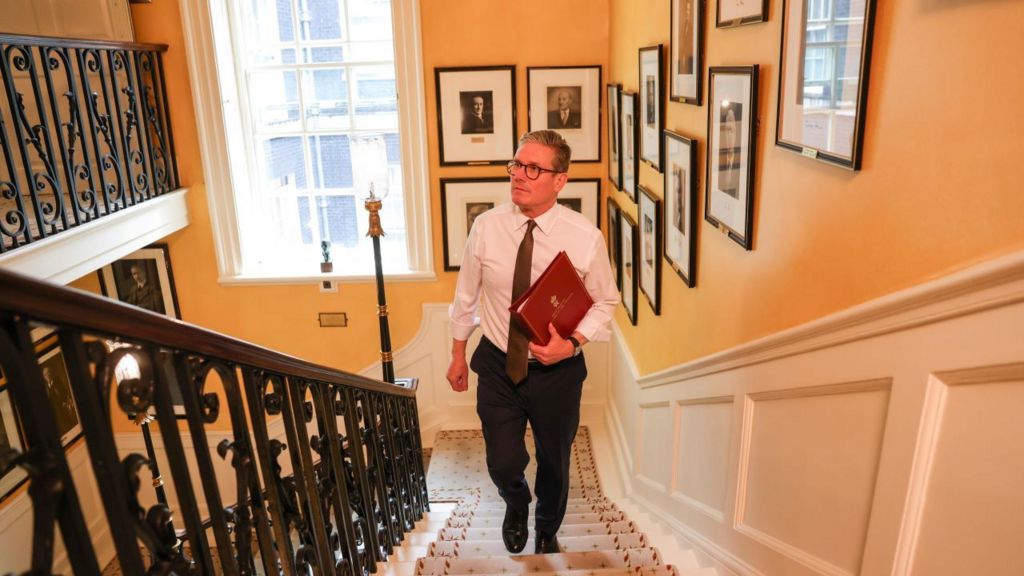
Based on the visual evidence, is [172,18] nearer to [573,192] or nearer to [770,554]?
[573,192]

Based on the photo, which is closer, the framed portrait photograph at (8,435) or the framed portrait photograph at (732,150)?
the framed portrait photograph at (732,150)

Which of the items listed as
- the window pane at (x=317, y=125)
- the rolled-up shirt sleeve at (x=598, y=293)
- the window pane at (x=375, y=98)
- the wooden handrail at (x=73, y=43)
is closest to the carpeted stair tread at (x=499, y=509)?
the rolled-up shirt sleeve at (x=598, y=293)

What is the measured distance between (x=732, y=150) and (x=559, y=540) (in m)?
1.79

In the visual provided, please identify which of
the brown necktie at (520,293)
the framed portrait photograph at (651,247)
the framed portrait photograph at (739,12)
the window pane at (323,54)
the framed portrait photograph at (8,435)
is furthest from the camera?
the window pane at (323,54)

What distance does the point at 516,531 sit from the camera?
2957 mm

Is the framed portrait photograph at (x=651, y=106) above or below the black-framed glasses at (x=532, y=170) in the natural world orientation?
above

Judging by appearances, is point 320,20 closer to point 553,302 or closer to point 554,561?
point 553,302

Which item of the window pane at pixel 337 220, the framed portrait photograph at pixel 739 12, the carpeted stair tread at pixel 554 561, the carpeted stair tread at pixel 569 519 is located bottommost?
the carpeted stair tread at pixel 569 519

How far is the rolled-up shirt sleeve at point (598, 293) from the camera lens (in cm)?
264

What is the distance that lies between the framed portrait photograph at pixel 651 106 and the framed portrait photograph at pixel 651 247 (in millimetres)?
194

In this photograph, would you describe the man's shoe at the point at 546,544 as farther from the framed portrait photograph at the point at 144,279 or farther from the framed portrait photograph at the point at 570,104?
the framed portrait photograph at the point at 144,279

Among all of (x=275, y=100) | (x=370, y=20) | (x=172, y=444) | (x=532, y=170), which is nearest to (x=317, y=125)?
(x=275, y=100)

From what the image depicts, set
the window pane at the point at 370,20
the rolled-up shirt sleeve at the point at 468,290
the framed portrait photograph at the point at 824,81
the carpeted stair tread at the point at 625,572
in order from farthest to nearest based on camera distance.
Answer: the window pane at the point at 370,20 → the rolled-up shirt sleeve at the point at 468,290 → the carpeted stair tread at the point at 625,572 → the framed portrait photograph at the point at 824,81

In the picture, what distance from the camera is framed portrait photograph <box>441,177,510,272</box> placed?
5.27 meters
